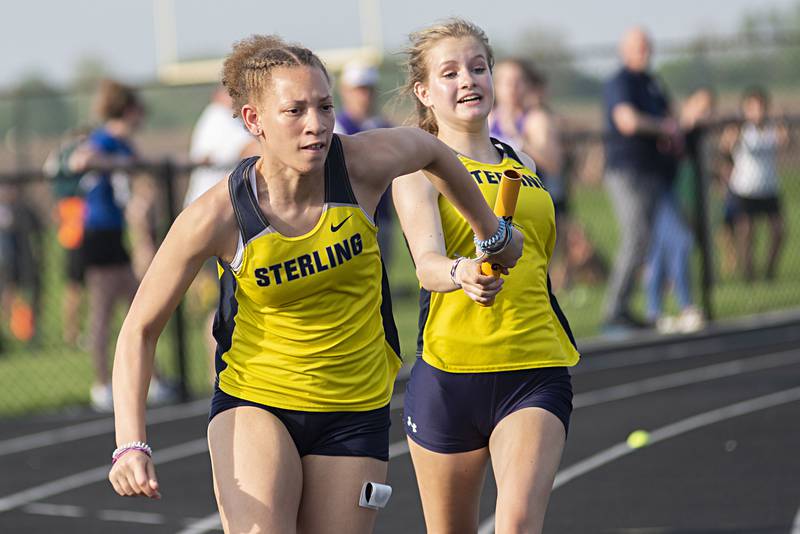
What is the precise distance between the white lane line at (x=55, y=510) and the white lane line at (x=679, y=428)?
2.25m

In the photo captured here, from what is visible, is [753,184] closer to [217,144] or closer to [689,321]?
[689,321]

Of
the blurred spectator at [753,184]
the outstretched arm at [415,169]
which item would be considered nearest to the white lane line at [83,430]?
the outstretched arm at [415,169]

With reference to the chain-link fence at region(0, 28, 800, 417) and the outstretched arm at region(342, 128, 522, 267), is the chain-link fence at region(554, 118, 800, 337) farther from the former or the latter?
the outstretched arm at region(342, 128, 522, 267)

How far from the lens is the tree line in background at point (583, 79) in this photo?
20359 millimetres

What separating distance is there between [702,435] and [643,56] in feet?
15.1

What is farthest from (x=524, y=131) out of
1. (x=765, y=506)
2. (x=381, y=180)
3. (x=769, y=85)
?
(x=769, y=85)

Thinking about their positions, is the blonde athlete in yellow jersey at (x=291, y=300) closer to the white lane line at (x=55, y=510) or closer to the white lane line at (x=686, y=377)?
the white lane line at (x=55, y=510)

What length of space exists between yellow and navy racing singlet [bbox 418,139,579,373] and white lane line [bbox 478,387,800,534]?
1.97 meters

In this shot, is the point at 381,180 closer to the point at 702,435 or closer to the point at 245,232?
the point at 245,232

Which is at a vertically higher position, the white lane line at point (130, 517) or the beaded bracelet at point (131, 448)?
the beaded bracelet at point (131, 448)

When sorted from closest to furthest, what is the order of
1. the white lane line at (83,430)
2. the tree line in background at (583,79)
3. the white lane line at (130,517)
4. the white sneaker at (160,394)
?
1. the white lane line at (130,517)
2. the white lane line at (83,430)
3. the white sneaker at (160,394)
4. the tree line in background at (583,79)

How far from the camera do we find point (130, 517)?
293 inches

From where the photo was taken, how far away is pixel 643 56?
40.6 ft

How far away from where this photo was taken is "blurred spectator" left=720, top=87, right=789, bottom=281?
51.7 ft
